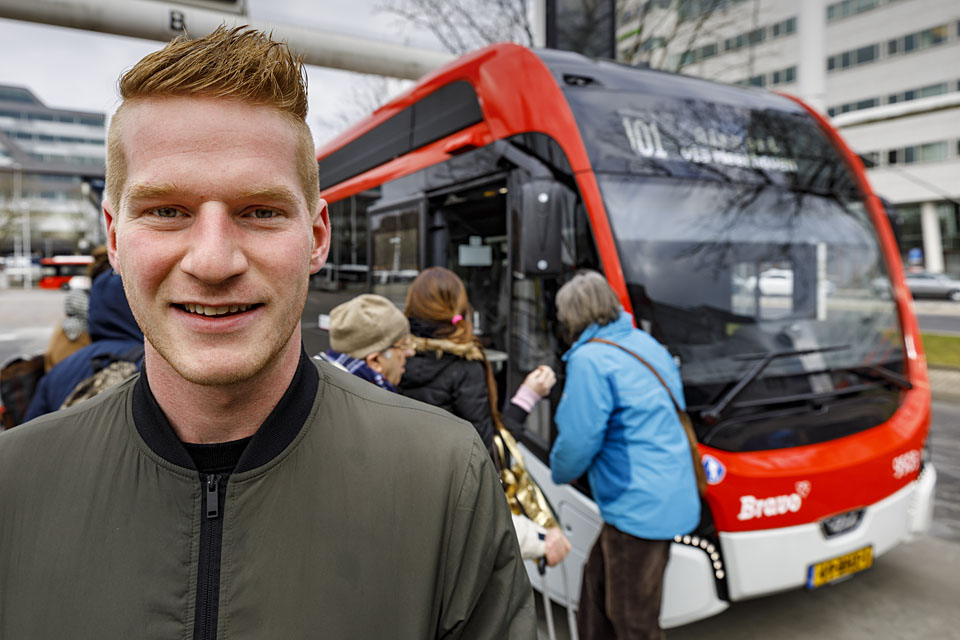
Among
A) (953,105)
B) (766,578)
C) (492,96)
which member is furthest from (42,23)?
(953,105)

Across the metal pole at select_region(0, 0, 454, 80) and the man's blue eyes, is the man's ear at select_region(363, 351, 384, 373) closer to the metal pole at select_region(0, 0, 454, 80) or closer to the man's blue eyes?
the man's blue eyes

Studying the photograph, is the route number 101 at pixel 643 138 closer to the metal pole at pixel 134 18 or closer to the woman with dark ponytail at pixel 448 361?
the woman with dark ponytail at pixel 448 361

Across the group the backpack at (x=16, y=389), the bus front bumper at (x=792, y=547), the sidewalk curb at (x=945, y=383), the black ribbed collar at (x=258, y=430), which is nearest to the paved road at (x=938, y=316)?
the sidewalk curb at (x=945, y=383)

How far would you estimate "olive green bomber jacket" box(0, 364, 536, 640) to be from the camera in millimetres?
980

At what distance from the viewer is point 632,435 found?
2.88 meters

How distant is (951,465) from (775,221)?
4.88 m

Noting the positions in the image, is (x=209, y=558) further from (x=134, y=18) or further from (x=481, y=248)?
(x=134, y=18)

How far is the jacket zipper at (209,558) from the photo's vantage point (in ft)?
3.21

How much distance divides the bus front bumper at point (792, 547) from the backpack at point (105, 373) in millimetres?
2751

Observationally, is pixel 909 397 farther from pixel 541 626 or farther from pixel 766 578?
pixel 541 626

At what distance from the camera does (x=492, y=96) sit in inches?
161

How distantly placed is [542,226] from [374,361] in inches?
56.0

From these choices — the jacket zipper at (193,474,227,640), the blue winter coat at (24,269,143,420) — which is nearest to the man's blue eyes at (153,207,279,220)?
the jacket zipper at (193,474,227,640)

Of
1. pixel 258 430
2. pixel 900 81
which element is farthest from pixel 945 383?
pixel 900 81
